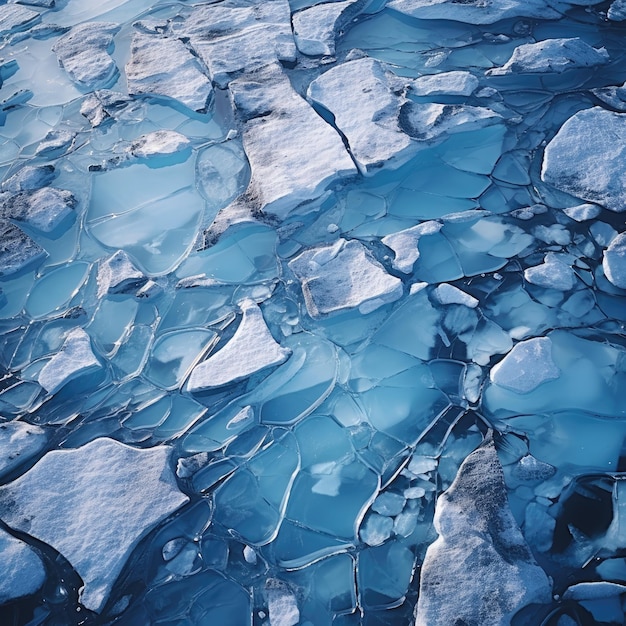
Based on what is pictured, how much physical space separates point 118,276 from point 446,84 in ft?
5.78

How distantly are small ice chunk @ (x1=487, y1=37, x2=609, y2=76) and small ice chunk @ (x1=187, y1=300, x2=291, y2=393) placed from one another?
181cm

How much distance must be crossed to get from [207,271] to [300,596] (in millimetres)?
1256

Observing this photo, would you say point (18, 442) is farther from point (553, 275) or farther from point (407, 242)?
point (553, 275)

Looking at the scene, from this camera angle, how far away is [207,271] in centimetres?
231

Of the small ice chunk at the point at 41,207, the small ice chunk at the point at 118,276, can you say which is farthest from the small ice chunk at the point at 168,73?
the small ice chunk at the point at 118,276

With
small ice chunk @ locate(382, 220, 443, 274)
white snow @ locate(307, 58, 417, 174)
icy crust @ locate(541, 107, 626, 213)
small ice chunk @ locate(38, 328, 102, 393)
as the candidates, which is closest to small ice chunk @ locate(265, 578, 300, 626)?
small ice chunk @ locate(38, 328, 102, 393)

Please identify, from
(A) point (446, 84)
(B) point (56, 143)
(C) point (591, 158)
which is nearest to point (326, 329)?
(C) point (591, 158)

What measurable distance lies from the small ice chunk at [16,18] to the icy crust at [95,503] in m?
3.26

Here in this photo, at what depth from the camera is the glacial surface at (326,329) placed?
1619 mm

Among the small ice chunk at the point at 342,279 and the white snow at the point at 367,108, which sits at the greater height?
the white snow at the point at 367,108

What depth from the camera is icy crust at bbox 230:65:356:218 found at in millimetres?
2375

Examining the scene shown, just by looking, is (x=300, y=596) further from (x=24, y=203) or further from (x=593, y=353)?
(x=24, y=203)

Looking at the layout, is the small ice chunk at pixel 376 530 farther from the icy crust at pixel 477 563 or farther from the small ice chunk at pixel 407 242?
the small ice chunk at pixel 407 242

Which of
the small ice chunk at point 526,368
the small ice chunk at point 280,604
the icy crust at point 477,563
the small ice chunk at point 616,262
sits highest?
the small ice chunk at point 616,262
